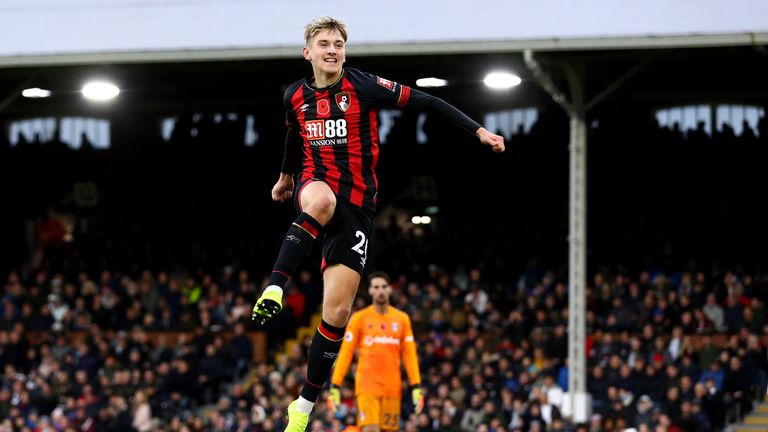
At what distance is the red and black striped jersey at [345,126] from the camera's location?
301 inches

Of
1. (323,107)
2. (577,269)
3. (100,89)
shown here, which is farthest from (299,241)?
(100,89)

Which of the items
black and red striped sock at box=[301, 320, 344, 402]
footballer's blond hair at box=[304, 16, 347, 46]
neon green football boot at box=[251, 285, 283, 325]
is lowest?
black and red striped sock at box=[301, 320, 344, 402]

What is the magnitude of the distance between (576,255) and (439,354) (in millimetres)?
2629

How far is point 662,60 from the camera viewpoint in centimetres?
2125

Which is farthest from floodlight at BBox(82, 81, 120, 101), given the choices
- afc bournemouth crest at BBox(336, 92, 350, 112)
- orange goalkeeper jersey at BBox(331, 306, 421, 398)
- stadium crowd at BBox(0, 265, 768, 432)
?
afc bournemouth crest at BBox(336, 92, 350, 112)

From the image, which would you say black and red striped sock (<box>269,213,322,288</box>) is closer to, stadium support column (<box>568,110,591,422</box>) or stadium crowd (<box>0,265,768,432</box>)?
stadium crowd (<box>0,265,768,432</box>)

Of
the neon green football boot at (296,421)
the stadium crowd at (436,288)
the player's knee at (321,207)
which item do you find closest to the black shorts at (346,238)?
the player's knee at (321,207)

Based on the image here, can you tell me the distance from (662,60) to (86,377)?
1092 cm

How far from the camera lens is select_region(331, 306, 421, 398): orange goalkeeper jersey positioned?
12.8m

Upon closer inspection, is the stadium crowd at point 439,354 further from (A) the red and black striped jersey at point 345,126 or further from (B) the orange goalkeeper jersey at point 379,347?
(A) the red and black striped jersey at point 345,126

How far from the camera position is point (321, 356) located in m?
7.98

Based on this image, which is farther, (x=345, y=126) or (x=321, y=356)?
(x=321, y=356)

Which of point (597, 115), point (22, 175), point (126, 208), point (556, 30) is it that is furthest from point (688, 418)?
point (22, 175)

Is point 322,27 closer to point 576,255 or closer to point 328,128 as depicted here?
point 328,128
